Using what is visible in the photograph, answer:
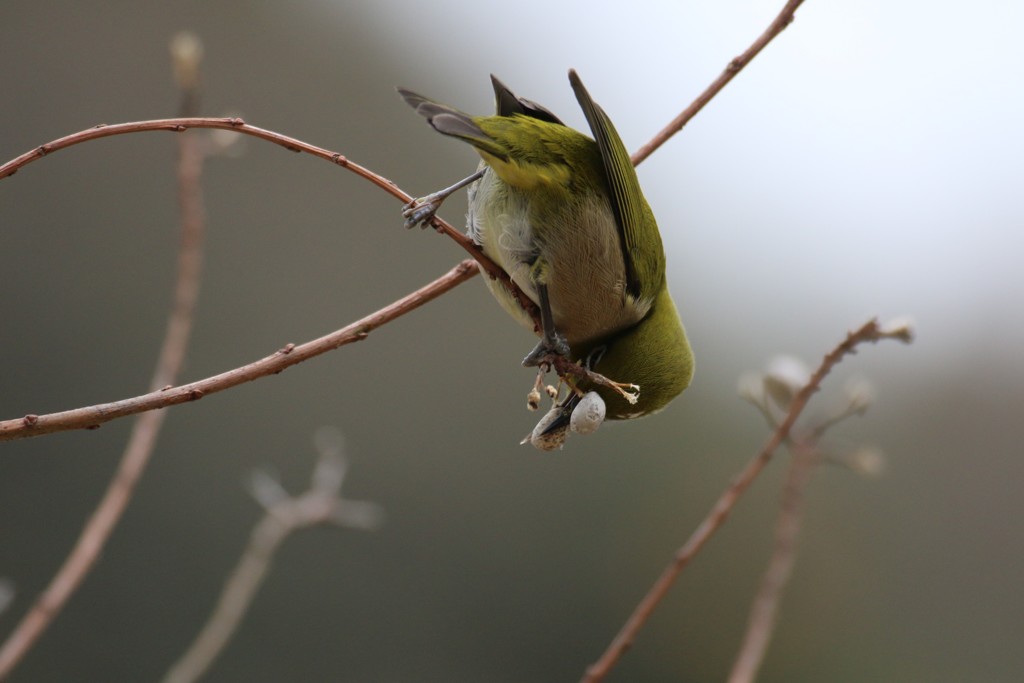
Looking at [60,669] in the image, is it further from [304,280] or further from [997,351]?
[997,351]

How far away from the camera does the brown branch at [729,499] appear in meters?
1.52

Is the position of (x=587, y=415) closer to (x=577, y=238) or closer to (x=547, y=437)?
(x=547, y=437)

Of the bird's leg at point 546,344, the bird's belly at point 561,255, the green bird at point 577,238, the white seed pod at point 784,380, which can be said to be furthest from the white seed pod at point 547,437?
the white seed pod at point 784,380

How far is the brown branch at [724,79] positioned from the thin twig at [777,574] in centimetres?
70

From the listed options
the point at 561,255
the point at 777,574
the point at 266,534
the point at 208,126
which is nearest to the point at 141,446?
the point at 266,534

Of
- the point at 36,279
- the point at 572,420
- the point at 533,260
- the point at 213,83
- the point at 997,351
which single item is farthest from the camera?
the point at 997,351

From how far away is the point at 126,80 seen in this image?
5691 mm

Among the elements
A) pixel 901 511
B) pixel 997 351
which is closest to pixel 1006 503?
pixel 901 511

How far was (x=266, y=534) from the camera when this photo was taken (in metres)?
2.28

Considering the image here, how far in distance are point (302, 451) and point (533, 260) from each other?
3372mm

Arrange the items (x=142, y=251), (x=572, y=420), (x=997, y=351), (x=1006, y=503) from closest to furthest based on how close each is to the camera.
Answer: (x=572, y=420), (x=142, y=251), (x=1006, y=503), (x=997, y=351)

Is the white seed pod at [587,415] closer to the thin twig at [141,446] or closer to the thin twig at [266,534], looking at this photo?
the thin twig at [266,534]

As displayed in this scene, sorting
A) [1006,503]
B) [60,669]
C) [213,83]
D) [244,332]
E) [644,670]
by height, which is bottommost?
[1006,503]

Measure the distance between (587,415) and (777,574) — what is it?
0.48 metres
